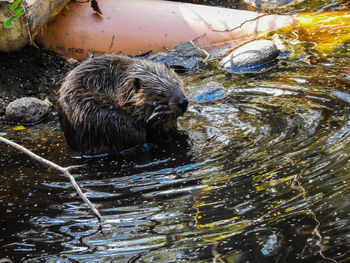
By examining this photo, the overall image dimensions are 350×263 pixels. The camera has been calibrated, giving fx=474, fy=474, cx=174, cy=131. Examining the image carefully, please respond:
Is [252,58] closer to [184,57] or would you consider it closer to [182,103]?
[184,57]

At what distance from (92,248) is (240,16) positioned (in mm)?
5853

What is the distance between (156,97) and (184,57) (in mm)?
2719

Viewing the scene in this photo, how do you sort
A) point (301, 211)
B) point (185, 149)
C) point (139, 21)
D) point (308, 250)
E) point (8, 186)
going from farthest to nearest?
point (139, 21)
point (185, 149)
point (8, 186)
point (301, 211)
point (308, 250)

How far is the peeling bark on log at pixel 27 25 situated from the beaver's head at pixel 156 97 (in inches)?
94.4

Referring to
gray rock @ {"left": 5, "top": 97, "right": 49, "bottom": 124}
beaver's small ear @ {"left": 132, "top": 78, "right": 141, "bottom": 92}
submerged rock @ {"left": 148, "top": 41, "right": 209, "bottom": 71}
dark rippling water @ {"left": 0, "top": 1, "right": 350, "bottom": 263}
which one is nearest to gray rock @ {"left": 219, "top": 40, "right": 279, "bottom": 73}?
submerged rock @ {"left": 148, "top": 41, "right": 209, "bottom": 71}

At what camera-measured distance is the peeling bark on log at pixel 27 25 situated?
6.23m

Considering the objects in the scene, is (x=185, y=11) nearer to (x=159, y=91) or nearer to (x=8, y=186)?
(x=159, y=91)

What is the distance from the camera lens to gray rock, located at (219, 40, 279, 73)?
6.48 metres

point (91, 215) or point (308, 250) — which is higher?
point (308, 250)

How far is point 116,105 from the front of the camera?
464 cm

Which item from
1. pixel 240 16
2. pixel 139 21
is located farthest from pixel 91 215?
pixel 240 16

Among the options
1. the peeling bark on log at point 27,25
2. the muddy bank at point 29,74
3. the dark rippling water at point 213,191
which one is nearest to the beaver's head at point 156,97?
the dark rippling water at point 213,191

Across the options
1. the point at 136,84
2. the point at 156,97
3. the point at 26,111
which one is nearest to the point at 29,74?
the point at 26,111

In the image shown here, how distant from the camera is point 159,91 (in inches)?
175
